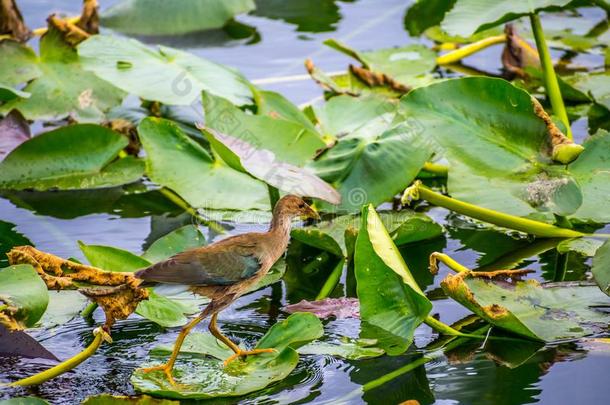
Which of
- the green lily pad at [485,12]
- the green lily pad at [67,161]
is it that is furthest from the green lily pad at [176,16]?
the green lily pad at [485,12]

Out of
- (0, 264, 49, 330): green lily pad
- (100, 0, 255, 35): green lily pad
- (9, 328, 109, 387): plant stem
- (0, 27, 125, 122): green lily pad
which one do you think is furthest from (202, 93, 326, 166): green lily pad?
(100, 0, 255, 35): green lily pad

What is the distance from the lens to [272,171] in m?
2.81

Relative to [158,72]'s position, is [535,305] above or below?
below

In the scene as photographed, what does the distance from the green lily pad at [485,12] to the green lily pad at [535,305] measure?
103 cm

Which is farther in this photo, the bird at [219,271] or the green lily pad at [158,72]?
the green lily pad at [158,72]

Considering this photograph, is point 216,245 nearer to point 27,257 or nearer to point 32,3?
point 27,257

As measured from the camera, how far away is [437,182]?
11.6 ft

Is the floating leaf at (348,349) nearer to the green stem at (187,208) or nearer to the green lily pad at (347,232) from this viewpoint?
the green lily pad at (347,232)

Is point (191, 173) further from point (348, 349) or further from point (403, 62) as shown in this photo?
point (403, 62)

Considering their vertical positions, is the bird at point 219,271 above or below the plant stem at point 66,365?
above

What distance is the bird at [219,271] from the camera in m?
2.46

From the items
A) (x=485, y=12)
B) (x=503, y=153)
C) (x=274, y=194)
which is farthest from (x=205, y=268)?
(x=485, y=12)

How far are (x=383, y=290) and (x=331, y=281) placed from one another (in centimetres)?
48

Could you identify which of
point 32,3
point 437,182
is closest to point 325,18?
point 32,3
